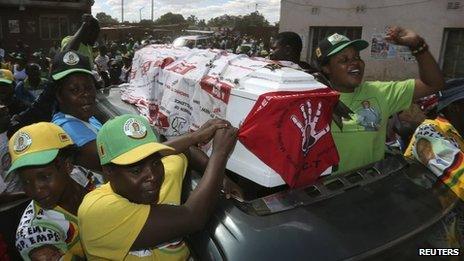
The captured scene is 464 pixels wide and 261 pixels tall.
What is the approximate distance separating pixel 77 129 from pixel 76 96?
0.30 m

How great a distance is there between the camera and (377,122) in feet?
7.98

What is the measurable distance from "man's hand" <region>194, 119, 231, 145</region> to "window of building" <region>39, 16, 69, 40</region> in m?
24.5

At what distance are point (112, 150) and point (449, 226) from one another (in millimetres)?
1622

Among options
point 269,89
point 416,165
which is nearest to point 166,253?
point 269,89

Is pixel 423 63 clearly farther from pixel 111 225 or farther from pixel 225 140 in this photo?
pixel 111 225

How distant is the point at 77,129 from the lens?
7.72 feet

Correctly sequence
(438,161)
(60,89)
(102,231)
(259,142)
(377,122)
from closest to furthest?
(102,231)
(259,142)
(438,161)
(377,122)
(60,89)

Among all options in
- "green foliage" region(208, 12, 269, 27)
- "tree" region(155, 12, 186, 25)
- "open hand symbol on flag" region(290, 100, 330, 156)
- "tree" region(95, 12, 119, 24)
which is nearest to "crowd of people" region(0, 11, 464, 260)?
"open hand symbol on flag" region(290, 100, 330, 156)

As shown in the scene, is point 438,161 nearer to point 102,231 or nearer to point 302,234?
point 302,234

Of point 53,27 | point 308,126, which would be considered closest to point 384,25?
point 308,126

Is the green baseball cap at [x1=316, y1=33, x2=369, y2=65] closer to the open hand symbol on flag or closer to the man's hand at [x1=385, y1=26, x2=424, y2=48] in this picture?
the man's hand at [x1=385, y1=26, x2=424, y2=48]

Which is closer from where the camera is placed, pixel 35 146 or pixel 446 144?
pixel 35 146

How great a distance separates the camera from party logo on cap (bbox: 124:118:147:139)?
1.61 meters

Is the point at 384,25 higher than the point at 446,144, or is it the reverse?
the point at 384,25
